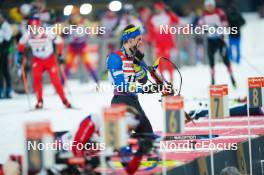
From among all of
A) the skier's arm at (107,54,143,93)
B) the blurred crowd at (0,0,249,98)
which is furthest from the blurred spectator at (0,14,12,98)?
the skier's arm at (107,54,143,93)

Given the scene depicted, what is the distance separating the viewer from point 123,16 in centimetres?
2631

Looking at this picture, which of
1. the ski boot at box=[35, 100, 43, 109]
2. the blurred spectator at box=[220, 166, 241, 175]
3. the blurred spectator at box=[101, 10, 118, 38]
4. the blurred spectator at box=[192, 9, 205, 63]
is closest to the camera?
the blurred spectator at box=[220, 166, 241, 175]

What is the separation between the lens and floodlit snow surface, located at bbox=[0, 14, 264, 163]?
51.6 feet

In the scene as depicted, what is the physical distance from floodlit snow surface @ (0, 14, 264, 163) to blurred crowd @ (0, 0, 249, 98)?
570 millimetres

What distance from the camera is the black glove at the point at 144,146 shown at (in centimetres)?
1068

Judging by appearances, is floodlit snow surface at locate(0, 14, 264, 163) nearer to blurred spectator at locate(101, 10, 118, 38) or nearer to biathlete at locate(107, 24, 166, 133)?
biathlete at locate(107, 24, 166, 133)

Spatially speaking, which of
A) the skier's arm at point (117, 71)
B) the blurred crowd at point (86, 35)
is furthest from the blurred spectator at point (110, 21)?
the skier's arm at point (117, 71)

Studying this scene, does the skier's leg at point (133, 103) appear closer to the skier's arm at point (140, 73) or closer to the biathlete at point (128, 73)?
the biathlete at point (128, 73)

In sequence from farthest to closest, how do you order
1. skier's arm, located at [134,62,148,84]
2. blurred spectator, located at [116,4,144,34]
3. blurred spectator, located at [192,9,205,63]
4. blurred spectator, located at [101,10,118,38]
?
blurred spectator, located at [192,9,205,63] → blurred spectator, located at [101,10,118,38] → blurred spectator, located at [116,4,144,34] → skier's arm, located at [134,62,148,84]

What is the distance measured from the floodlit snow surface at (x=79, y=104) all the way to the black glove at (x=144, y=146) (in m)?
0.69

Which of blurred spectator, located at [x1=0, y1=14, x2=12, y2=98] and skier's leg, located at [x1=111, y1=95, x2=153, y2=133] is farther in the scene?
blurred spectator, located at [x1=0, y1=14, x2=12, y2=98]

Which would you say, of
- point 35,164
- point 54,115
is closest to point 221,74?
point 54,115

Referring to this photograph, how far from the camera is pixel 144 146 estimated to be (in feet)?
35.2

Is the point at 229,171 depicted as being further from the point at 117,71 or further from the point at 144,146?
the point at 117,71
